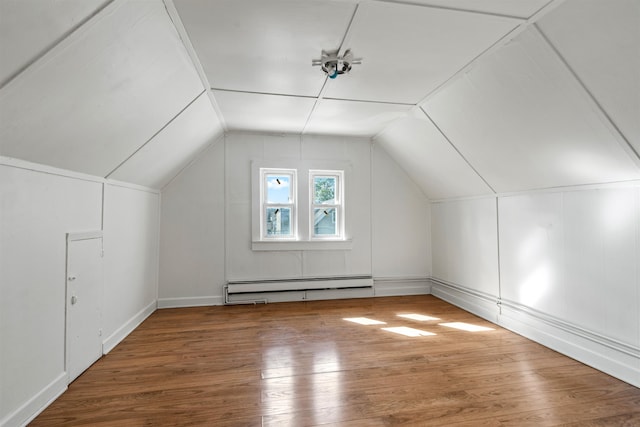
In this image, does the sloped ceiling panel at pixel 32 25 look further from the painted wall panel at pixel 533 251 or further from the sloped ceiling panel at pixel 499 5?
the painted wall panel at pixel 533 251

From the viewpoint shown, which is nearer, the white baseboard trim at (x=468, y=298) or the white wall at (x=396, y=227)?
the white baseboard trim at (x=468, y=298)

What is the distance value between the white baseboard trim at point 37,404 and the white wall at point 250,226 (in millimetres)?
2022

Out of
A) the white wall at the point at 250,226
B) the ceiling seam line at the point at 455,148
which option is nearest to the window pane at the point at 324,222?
the white wall at the point at 250,226

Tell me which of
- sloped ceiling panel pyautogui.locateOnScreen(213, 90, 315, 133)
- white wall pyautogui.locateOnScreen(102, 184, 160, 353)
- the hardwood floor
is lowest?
the hardwood floor

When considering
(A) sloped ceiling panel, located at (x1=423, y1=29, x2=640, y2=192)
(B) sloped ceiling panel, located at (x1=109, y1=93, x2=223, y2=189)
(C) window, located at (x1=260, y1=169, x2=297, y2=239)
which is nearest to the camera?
(A) sloped ceiling panel, located at (x1=423, y1=29, x2=640, y2=192)

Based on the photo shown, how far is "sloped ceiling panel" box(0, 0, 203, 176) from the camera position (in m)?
1.43

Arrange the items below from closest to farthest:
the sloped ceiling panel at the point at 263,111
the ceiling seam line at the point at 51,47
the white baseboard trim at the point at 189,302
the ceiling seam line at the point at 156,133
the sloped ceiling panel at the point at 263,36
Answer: the ceiling seam line at the point at 51,47
the sloped ceiling panel at the point at 263,36
the ceiling seam line at the point at 156,133
the sloped ceiling panel at the point at 263,111
the white baseboard trim at the point at 189,302

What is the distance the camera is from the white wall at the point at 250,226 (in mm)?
4105

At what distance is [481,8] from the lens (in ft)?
5.65

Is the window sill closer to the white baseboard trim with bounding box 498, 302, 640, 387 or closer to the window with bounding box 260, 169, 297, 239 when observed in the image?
the window with bounding box 260, 169, 297, 239

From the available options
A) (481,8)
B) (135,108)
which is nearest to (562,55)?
(481,8)

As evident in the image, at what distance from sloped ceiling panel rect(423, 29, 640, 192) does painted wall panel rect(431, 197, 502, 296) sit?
674 mm

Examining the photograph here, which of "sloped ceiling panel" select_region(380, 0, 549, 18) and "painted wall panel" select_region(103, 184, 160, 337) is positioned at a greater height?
"sloped ceiling panel" select_region(380, 0, 549, 18)

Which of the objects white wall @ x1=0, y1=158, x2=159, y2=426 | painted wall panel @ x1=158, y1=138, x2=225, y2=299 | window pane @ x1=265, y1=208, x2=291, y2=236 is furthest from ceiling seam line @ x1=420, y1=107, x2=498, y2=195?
white wall @ x1=0, y1=158, x2=159, y2=426
